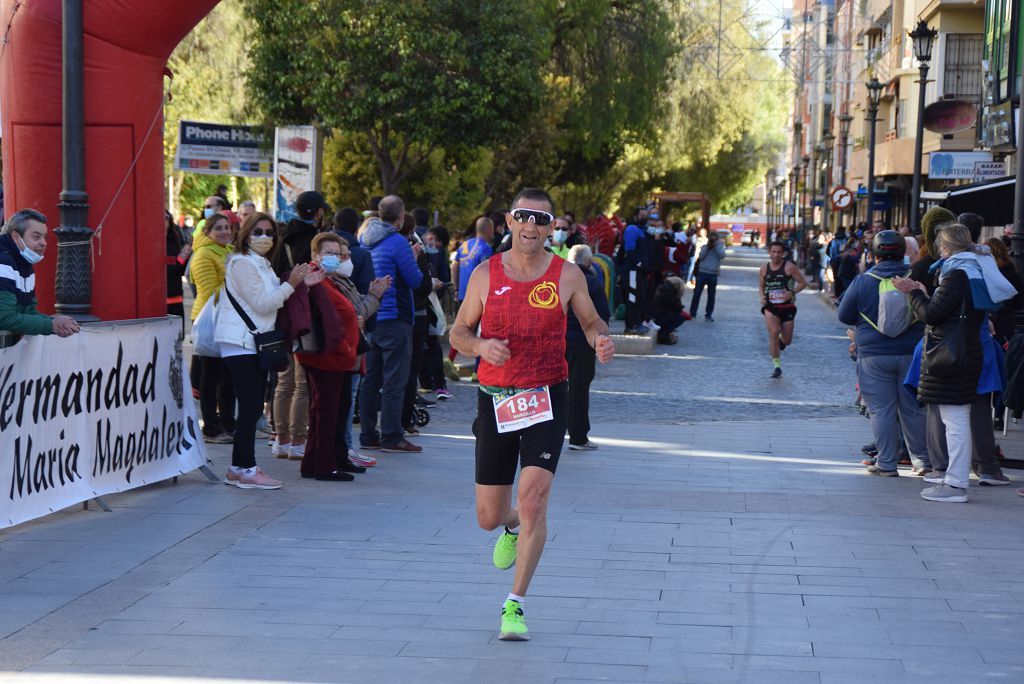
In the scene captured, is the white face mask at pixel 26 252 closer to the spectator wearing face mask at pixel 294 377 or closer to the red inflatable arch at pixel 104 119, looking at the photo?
the red inflatable arch at pixel 104 119

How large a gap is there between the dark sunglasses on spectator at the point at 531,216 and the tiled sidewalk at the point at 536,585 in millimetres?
1709

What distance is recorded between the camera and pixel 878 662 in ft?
18.4

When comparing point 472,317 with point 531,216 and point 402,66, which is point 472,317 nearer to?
point 531,216

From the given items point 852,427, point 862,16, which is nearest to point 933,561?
point 852,427

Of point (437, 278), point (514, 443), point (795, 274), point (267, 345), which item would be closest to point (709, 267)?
point (795, 274)

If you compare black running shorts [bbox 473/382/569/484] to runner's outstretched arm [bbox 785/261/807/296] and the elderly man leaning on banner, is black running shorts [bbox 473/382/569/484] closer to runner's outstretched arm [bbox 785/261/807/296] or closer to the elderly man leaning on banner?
the elderly man leaning on banner

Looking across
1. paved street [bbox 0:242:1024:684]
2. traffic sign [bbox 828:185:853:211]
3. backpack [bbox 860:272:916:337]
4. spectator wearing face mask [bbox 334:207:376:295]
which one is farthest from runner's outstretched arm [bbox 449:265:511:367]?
traffic sign [bbox 828:185:853:211]

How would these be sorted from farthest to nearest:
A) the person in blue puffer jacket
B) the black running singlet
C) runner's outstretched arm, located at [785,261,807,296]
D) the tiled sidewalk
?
1. the black running singlet
2. runner's outstretched arm, located at [785,261,807,296]
3. the person in blue puffer jacket
4. the tiled sidewalk

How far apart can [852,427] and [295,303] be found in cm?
614

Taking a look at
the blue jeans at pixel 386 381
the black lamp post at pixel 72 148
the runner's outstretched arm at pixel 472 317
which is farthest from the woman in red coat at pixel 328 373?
the runner's outstretched arm at pixel 472 317

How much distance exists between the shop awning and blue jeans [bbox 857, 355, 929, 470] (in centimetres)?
528

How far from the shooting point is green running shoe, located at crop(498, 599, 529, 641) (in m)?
5.82

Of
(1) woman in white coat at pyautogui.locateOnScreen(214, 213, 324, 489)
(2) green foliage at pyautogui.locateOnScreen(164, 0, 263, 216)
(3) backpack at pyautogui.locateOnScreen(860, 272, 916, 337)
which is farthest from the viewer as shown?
(2) green foliage at pyautogui.locateOnScreen(164, 0, 263, 216)

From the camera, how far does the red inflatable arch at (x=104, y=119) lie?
30.3 ft
